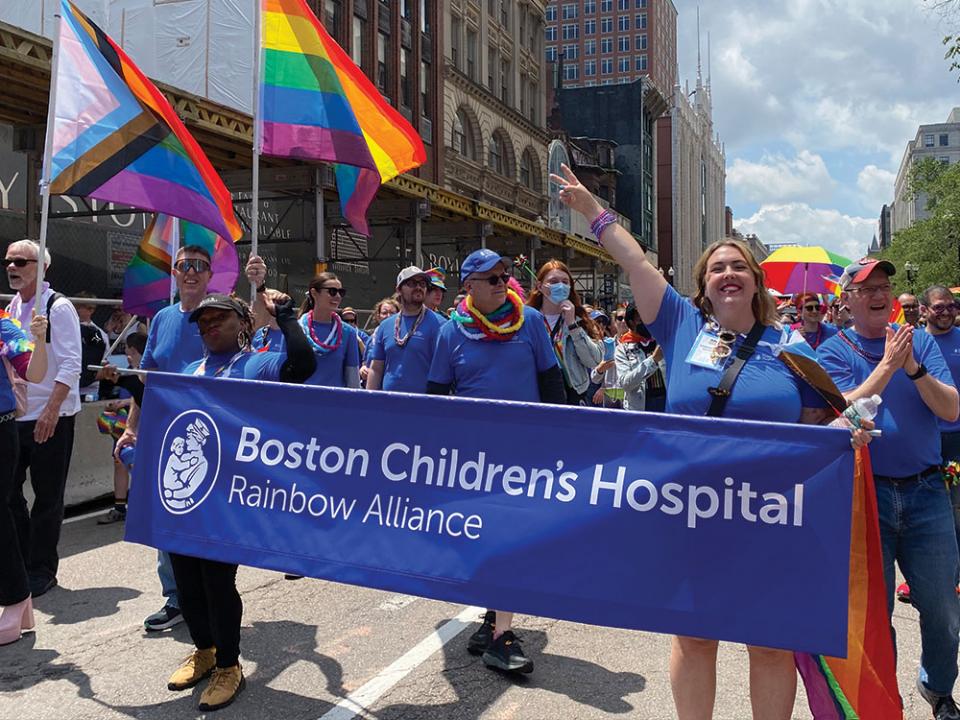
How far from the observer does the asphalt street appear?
12.0 feet

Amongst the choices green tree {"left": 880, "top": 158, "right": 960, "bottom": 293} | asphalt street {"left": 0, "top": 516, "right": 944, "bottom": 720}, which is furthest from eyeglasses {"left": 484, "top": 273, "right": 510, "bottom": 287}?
green tree {"left": 880, "top": 158, "right": 960, "bottom": 293}

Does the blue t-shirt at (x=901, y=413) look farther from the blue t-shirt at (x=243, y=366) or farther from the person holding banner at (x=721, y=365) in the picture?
the blue t-shirt at (x=243, y=366)

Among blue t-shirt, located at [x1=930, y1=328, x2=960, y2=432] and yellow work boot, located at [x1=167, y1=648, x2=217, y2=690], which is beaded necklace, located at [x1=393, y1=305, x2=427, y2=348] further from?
blue t-shirt, located at [x1=930, y1=328, x2=960, y2=432]

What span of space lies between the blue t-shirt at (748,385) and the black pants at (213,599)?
6.81 feet

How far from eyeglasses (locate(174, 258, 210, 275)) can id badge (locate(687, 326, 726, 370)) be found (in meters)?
3.02

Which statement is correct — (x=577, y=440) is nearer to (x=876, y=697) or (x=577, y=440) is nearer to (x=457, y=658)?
(x=876, y=697)

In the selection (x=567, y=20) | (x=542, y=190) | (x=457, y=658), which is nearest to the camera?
(x=457, y=658)

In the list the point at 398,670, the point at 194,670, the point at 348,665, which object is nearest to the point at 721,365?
the point at 398,670

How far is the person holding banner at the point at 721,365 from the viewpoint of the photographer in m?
2.73

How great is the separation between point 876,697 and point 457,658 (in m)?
2.20

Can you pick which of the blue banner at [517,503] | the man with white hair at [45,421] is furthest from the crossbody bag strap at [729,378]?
the man with white hair at [45,421]

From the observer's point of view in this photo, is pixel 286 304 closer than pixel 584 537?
No

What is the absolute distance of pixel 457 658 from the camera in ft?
13.9

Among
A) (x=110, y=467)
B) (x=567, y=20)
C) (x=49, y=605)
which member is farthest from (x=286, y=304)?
(x=567, y=20)
